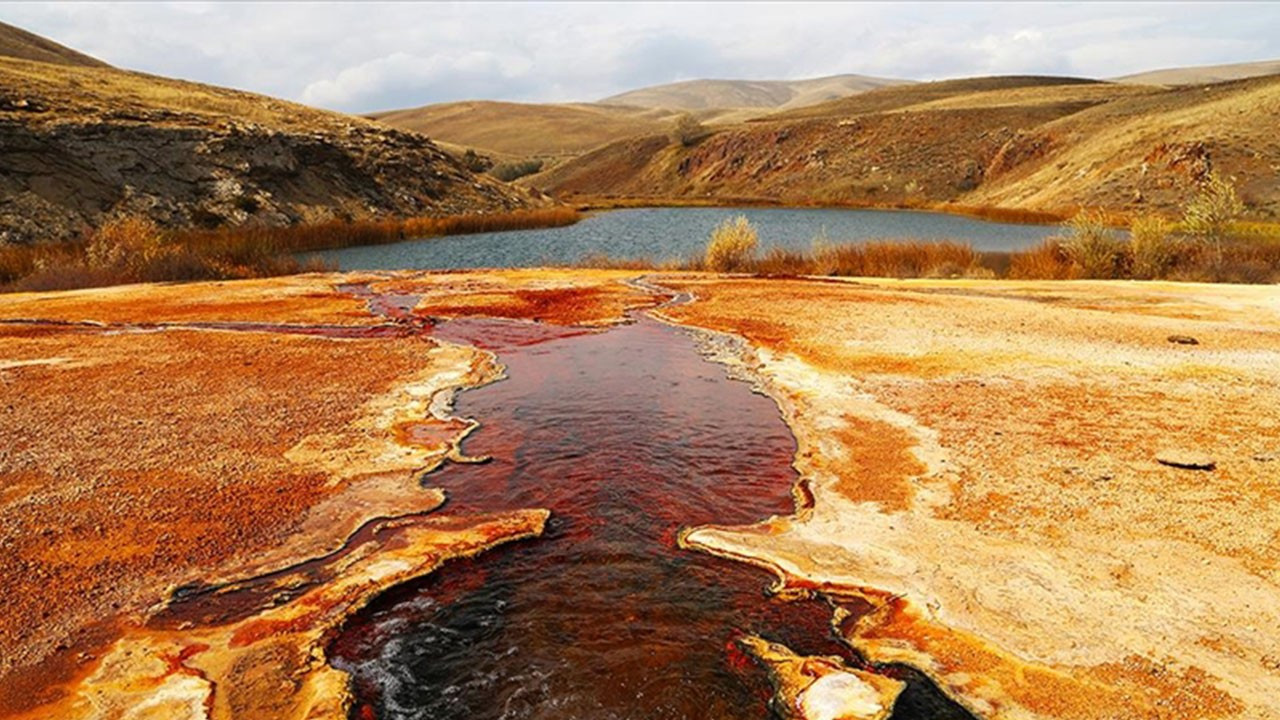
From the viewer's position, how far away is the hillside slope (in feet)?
191

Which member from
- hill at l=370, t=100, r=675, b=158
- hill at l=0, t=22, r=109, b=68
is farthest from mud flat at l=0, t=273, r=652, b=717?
hill at l=370, t=100, r=675, b=158

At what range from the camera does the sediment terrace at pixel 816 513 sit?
5.50 m

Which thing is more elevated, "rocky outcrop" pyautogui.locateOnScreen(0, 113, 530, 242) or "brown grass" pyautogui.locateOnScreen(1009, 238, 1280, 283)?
"rocky outcrop" pyautogui.locateOnScreen(0, 113, 530, 242)

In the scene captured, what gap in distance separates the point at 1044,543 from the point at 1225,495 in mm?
2324

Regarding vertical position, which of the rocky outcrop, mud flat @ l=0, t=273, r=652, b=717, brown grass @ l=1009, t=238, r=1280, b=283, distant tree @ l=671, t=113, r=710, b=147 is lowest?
brown grass @ l=1009, t=238, r=1280, b=283

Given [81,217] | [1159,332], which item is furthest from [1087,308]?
[81,217]

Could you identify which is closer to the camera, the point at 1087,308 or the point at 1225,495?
the point at 1225,495

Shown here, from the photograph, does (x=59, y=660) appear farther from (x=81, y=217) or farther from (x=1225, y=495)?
(x=81, y=217)

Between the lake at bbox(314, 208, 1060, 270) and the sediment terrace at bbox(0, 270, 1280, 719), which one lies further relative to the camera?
the lake at bbox(314, 208, 1060, 270)

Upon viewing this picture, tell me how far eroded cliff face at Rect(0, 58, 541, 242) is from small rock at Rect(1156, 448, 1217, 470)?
1622 inches

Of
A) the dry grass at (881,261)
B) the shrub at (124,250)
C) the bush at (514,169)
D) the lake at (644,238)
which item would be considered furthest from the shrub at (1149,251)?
the bush at (514,169)

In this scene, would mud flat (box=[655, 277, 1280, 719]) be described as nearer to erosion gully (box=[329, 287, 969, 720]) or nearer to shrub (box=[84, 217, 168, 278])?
erosion gully (box=[329, 287, 969, 720])

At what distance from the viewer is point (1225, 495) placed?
8.00m

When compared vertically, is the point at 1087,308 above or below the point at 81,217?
below
